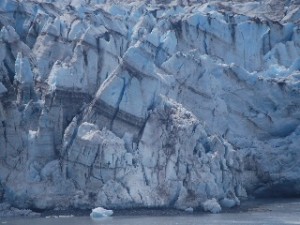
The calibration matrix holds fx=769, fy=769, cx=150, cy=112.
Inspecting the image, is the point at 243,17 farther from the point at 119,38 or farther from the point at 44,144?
the point at 44,144

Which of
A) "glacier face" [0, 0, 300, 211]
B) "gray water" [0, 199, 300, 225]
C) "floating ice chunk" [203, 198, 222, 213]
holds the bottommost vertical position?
"gray water" [0, 199, 300, 225]

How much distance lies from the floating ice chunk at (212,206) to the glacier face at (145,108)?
3cm

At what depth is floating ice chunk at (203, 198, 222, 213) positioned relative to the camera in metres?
21.1

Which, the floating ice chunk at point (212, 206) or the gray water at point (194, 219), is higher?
the floating ice chunk at point (212, 206)

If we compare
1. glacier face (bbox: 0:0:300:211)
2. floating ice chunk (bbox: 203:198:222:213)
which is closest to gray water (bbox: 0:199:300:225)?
floating ice chunk (bbox: 203:198:222:213)

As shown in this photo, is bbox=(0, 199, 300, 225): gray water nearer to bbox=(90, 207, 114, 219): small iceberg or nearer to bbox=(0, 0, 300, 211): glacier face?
bbox=(90, 207, 114, 219): small iceberg

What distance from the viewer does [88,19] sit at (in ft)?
86.5

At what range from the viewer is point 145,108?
73.2 ft

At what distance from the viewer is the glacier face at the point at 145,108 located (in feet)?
69.7

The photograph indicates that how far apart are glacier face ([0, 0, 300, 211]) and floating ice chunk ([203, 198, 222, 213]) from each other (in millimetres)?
31

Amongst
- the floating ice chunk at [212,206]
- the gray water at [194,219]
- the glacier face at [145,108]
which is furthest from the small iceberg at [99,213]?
the floating ice chunk at [212,206]

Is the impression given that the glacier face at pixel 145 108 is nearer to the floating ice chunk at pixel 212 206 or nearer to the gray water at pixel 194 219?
the floating ice chunk at pixel 212 206

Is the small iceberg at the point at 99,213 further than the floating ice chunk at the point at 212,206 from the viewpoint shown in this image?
No

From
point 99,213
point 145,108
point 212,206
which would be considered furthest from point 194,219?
point 145,108
